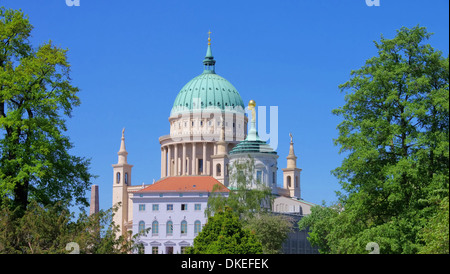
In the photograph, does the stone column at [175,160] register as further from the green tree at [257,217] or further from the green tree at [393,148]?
the green tree at [393,148]

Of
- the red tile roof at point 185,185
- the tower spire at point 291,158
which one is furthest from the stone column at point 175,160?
the red tile roof at point 185,185

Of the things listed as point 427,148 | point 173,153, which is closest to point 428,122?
point 427,148

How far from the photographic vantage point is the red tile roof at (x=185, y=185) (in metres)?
103

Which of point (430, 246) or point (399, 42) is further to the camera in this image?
point (399, 42)

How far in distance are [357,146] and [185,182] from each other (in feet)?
238

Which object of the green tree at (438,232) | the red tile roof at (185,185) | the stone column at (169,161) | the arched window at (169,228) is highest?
the stone column at (169,161)

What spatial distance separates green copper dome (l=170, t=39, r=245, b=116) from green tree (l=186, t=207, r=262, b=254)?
288ft

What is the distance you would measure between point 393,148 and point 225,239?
16359mm

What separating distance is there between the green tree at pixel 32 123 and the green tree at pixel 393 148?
43.5 feet

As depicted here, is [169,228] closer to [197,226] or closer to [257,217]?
[197,226]

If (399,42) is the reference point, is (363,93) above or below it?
below

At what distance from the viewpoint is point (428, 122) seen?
109ft
